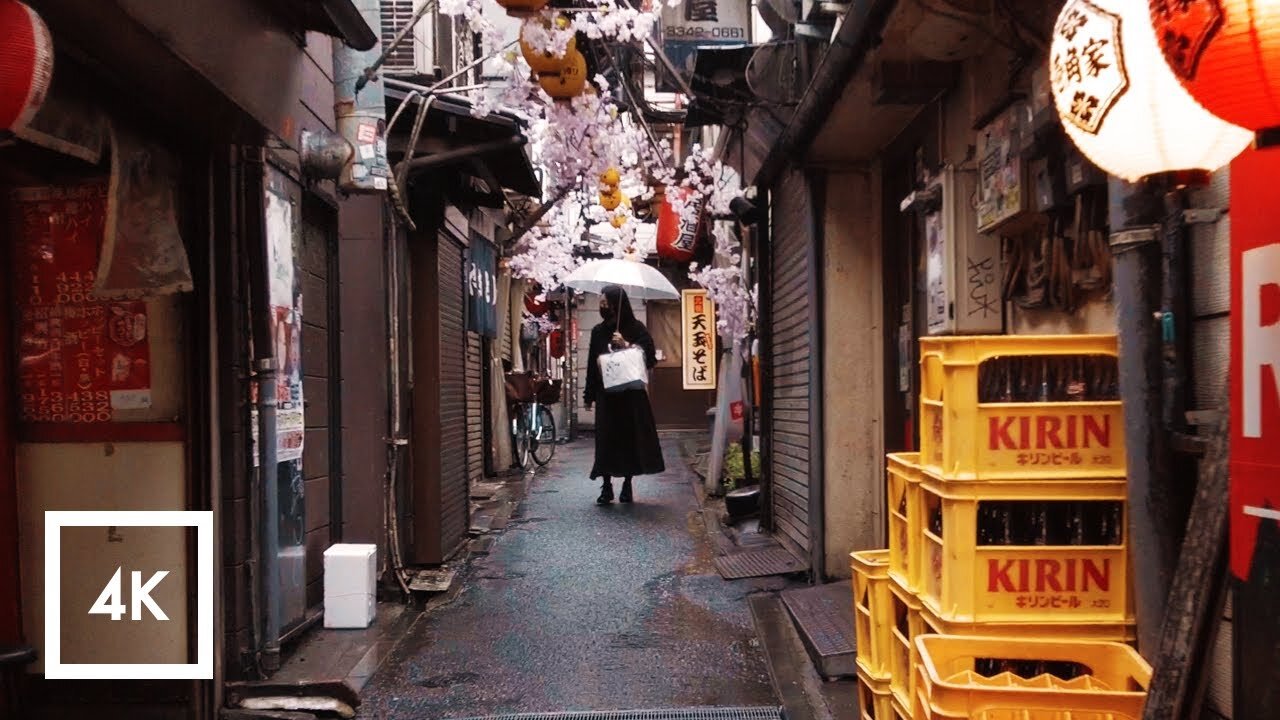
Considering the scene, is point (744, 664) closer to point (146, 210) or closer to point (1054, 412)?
point (1054, 412)

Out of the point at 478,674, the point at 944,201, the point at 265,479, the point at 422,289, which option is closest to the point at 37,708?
the point at 265,479

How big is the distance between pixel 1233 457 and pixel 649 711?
146 inches

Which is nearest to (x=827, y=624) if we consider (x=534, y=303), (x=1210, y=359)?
(x=1210, y=359)

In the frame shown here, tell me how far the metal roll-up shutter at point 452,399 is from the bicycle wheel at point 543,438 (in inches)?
307

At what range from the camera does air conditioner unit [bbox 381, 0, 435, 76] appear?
11.0 meters

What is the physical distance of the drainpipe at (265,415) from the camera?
5.84 m

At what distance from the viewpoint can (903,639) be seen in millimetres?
4055

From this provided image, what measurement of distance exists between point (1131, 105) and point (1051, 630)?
185cm

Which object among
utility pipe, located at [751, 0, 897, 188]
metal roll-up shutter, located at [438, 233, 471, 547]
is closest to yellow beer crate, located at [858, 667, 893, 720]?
utility pipe, located at [751, 0, 897, 188]

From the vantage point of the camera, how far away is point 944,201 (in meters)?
5.68

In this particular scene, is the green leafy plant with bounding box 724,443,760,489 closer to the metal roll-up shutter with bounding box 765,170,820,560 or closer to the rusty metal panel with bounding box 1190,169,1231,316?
the metal roll-up shutter with bounding box 765,170,820,560

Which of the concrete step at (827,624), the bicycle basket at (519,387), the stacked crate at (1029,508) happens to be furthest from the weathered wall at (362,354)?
the bicycle basket at (519,387)

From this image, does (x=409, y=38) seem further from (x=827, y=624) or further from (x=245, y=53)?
(x=827, y=624)

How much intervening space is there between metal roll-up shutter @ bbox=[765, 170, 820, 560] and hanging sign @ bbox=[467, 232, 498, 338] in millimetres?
3674
